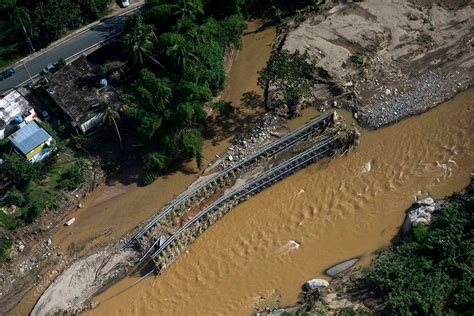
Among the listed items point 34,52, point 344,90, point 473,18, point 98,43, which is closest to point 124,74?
point 98,43

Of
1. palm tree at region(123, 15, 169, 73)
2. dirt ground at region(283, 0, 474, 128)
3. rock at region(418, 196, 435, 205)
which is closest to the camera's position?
rock at region(418, 196, 435, 205)

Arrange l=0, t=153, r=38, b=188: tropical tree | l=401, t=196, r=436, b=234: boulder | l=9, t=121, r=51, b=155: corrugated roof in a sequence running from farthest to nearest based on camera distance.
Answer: l=9, t=121, r=51, b=155: corrugated roof < l=0, t=153, r=38, b=188: tropical tree < l=401, t=196, r=436, b=234: boulder

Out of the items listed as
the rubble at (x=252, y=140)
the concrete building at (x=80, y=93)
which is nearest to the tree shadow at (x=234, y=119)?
the rubble at (x=252, y=140)

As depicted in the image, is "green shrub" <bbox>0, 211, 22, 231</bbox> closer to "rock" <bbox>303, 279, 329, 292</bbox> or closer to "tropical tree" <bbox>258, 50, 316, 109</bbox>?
"rock" <bbox>303, 279, 329, 292</bbox>

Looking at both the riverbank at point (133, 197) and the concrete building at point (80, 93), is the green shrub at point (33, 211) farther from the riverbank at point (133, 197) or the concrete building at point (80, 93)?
the concrete building at point (80, 93)

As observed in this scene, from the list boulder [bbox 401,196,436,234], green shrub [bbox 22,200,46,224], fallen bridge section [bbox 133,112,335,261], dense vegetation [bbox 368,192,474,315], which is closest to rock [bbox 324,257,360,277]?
dense vegetation [bbox 368,192,474,315]

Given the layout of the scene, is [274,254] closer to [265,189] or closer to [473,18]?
[265,189]

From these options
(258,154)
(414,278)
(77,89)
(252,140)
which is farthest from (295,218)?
(77,89)

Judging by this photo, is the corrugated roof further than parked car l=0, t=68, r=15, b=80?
No
